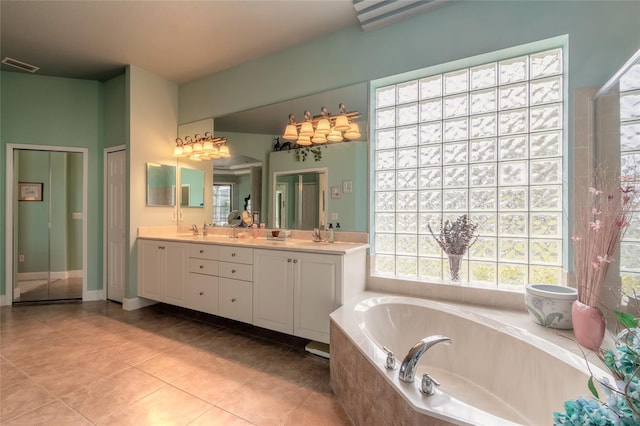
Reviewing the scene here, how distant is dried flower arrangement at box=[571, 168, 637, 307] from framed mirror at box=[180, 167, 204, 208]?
3.71 m

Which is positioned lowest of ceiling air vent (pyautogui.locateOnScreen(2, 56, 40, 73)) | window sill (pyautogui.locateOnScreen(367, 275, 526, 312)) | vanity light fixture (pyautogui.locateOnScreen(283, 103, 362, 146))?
window sill (pyautogui.locateOnScreen(367, 275, 526, 312))

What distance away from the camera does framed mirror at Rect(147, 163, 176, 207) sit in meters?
3.62

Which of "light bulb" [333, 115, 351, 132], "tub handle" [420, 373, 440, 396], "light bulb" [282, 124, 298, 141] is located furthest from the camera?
"light bulb" [282, 124, 298, 141]

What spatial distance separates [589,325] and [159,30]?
3975 mm

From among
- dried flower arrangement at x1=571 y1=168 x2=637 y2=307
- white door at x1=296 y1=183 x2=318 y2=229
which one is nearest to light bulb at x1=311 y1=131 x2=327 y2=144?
white door at x1=296 y1=183 x2=318 y2=229

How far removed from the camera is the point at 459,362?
183 centimetres

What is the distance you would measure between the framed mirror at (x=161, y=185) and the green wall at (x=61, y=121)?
34.4 inches

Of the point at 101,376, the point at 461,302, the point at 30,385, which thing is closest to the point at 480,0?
the point at 461,302

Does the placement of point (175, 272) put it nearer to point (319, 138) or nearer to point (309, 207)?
point (309, 207)

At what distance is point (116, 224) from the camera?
147 inches

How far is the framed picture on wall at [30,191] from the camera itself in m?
3.78

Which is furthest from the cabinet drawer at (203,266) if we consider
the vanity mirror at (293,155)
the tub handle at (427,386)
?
the tub handle at (427,386)

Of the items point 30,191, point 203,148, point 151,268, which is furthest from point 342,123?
point 30,191

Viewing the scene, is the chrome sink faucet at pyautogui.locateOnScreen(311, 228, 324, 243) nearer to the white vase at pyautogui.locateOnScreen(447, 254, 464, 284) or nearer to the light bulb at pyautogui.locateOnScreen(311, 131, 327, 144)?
the light bulb at pyautogui.locateOnScreen(311, 131, 327, 144)
